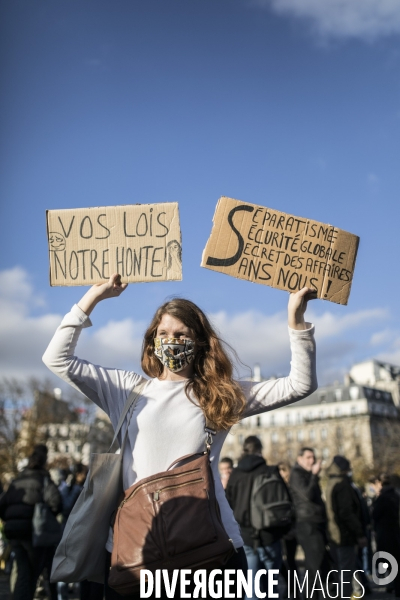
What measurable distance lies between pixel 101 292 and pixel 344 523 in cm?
688

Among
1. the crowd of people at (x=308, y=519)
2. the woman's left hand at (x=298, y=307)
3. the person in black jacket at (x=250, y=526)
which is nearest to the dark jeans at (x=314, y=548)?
the crowd of people at (x=308, y=519)

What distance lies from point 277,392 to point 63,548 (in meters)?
1.32

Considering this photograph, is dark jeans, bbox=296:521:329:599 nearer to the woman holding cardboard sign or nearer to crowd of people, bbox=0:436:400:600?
crowd of people, bbox=0:436:400:600

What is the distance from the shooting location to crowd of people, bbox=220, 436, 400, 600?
8.39 meters

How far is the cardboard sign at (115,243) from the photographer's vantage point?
4.36 metres

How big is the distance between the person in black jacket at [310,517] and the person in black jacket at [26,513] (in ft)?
10.8

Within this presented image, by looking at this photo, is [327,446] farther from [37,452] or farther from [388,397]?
[37,452]

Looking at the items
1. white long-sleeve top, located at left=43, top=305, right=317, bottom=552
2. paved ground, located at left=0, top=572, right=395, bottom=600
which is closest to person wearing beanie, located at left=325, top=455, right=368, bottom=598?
paved ground, located at left=0, top=572, right=395, bottom=600

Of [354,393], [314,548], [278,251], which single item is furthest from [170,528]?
[354,393]

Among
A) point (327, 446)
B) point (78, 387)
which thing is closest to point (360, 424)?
point (327, 446)

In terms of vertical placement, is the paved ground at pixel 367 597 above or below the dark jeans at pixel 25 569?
below

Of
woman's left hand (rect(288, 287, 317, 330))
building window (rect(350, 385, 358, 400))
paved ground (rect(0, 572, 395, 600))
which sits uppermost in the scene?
building window (rect(350, 385, 358, 400))

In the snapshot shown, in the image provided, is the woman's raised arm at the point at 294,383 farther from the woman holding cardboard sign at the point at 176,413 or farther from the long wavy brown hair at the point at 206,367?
the long wavy brown hair at the point at 206,367

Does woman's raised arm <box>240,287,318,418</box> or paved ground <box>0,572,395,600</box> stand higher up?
woman's raised arm <box>240,287,318,418</box>
